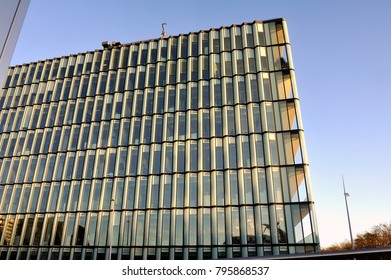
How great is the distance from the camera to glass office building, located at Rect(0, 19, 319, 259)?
29.1m

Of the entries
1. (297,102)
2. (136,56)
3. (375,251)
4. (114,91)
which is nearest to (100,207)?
(114,91)

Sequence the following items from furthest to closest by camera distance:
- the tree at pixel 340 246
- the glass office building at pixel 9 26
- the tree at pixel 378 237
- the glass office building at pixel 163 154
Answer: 1. the tree at pixel 340 246
2. the tree at pixel 378 237
3. the glass office building at pixel 163 154
4. the glass office building at pixel 9 26

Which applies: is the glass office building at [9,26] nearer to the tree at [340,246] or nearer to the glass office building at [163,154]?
the glass office building at [163,154]

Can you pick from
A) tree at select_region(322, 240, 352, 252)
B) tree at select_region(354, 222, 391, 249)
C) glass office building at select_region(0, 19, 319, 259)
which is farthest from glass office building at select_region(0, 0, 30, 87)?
tree at select_region(322, 240, 352, 252)

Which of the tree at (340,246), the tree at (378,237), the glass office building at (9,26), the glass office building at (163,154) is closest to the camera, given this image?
the glass office building at (9,26)

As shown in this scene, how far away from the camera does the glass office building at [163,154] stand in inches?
1146

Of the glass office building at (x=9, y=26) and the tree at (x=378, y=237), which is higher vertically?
the tree at (x=378, y=237)

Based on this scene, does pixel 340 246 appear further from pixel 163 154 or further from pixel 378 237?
pixel 163 154

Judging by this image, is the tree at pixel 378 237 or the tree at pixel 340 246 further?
the tree at pixel 340 246

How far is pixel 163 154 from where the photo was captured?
110 feet

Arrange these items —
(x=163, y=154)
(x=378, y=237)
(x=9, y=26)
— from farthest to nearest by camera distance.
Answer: (x=378, y=237) < (x=163, y=154) < (x=9, y=26)

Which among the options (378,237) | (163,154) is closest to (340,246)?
(378,237)

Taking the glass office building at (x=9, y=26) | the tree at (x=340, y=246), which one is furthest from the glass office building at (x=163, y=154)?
the tree at (x=340, y=246)

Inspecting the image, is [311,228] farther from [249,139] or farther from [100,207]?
[100,207]
